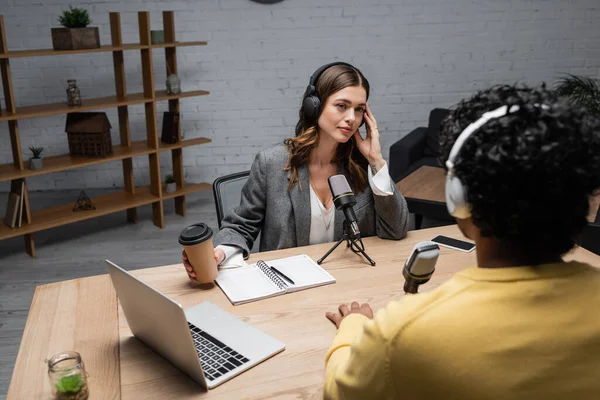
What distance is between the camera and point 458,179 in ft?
2.67

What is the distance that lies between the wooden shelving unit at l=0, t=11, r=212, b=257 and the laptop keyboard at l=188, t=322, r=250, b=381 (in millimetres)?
2543

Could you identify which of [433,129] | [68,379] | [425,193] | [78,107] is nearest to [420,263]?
[68,379]

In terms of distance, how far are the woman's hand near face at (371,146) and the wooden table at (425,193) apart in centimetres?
123

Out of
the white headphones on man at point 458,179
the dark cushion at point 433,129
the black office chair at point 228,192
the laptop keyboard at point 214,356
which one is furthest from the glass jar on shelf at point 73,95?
the white headphones on man at point 458,179

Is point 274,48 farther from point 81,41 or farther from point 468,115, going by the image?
point 468,115

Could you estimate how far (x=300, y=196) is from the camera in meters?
2.04

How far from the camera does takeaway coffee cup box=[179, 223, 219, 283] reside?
1576 millimetres

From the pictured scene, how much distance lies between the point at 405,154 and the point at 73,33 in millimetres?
2399

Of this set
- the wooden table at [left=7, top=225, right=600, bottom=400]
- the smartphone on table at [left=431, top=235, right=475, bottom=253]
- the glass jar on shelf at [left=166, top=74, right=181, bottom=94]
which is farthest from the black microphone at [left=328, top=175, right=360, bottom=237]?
the glass jar on shelf at [left=166, top=74, right=181, bottom=94]

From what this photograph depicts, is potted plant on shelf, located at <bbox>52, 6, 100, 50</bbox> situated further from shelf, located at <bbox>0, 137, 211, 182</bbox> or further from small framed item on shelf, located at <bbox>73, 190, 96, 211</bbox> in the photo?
small framed item on shelf, located at <bbox>73, 190, 96, 211</bbox>

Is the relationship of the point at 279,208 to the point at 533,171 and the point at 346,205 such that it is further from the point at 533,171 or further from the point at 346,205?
the point at 533,171

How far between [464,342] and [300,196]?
1.33 metres

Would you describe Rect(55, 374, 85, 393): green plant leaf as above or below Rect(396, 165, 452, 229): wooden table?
above

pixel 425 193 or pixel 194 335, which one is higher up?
pixel 194 335
